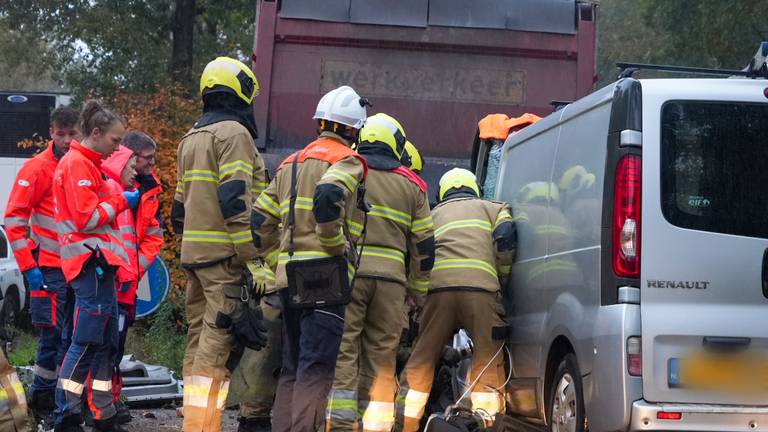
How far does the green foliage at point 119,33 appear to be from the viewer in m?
21.4

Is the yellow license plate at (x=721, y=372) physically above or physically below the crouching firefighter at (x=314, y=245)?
below

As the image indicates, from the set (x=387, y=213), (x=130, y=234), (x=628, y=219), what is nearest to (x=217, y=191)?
(x=387, y=213)

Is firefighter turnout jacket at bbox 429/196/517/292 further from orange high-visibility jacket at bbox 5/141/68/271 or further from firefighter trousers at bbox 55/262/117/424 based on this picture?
orange high-visibility jacket at bbox 5/141/68/271

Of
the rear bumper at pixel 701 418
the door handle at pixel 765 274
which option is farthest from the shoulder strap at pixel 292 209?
the door handle at pixel 765 274

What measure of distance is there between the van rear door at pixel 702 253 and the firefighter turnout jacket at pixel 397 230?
67.8 inches

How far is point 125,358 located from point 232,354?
306cm

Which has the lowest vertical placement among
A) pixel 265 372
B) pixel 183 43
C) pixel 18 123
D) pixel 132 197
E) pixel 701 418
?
pixel 701 418

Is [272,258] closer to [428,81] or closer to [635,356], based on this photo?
[635,356]

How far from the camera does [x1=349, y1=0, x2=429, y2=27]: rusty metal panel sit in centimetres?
974

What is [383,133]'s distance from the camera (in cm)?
701

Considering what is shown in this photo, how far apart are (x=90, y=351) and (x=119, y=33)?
14988mm

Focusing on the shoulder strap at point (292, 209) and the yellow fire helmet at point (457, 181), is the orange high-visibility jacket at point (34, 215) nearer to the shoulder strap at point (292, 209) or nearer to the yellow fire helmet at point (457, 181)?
the shoulder strap at point (292, 209)

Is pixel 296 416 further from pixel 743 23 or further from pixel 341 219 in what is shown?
pixel 743 23

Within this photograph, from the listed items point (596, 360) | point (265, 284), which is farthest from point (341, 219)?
point (596, 360)
